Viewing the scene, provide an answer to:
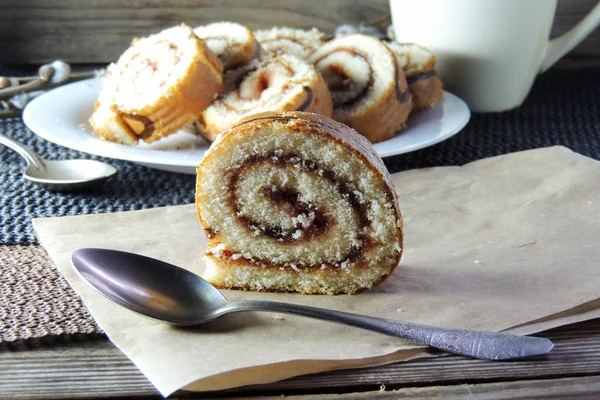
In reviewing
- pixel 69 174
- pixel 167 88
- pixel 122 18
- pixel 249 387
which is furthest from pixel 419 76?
pixel 249 387

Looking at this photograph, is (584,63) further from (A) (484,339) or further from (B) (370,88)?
(A) (484,339)

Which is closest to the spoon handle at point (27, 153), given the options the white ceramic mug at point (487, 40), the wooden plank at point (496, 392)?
the wooden plank at point (496, 392)

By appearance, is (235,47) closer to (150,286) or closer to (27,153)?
(27,153)

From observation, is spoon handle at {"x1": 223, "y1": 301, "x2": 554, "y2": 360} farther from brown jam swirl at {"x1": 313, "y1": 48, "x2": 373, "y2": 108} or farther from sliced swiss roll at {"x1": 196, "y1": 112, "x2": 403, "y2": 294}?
brown jam swirl at {"x1": 313, "y1": 48, "x2": 373, "y2": 108}

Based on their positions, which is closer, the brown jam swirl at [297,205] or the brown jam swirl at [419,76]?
the brown jam swirl at [297,205]

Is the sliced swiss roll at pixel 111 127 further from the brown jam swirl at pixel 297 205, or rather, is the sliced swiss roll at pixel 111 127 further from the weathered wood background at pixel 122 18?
the weathered wood background at pixel 122 18

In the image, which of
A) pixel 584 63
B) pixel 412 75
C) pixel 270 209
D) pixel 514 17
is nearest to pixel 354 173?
pixel 270 209

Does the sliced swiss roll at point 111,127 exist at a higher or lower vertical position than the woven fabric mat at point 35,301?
lower
